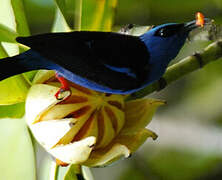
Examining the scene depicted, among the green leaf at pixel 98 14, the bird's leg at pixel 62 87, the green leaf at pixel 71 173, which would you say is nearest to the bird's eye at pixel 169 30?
the green leaf at pixel 98 14

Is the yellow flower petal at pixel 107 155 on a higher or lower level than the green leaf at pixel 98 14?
lower

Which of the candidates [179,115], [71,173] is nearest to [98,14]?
[71,173]

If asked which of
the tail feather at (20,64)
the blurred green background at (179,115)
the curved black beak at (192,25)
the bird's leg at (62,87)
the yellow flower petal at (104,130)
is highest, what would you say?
the curved black beak at (192,25)

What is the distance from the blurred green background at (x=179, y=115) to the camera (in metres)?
1.62

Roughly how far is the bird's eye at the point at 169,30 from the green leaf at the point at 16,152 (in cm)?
35

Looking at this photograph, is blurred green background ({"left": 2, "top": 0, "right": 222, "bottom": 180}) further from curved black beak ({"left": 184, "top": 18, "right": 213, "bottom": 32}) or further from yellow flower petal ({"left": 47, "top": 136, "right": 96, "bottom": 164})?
Result: yellow flower petal ({"left": 47, "top": 136, "right": 96, "bottom": 164})

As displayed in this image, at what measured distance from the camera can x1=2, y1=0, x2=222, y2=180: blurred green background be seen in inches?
63.8

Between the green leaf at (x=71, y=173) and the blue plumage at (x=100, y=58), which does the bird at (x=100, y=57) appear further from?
the green leaf at (x=71, y=173)

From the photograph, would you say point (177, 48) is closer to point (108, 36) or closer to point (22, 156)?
point (108, 36)

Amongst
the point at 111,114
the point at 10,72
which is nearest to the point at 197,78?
the point at 111,114

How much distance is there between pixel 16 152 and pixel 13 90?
16 centimetres

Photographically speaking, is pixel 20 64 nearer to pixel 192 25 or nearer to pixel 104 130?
pixel 104 130

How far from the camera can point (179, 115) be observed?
2.01m

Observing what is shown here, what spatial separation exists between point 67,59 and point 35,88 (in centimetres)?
10
